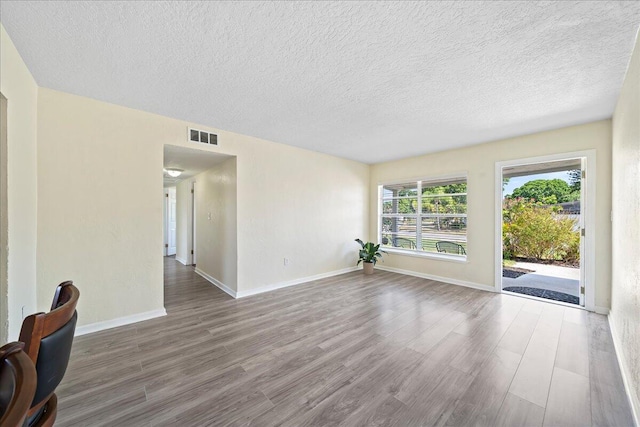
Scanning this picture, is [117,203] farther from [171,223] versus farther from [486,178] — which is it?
[486,178]

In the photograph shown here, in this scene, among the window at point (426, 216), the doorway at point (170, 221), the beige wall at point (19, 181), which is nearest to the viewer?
the beige wall at point (19, 181)

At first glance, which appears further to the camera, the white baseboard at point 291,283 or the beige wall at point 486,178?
the white baseboard at point 291,283

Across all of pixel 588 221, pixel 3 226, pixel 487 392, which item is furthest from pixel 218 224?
pixel 588 221

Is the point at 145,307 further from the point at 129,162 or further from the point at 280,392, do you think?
the point at 280,392

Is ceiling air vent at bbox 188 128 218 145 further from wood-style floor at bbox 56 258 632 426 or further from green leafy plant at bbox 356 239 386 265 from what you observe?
green leafy plant at bbox 356 239 386 265

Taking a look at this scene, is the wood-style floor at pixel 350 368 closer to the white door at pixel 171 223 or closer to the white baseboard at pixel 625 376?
the white baseboard at pixel 625 376

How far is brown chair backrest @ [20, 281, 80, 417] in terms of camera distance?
0.75 meters

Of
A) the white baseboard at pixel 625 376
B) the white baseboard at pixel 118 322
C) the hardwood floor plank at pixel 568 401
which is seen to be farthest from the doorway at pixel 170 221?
the white baseboard at pixel 625 376

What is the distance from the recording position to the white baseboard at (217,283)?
383cm

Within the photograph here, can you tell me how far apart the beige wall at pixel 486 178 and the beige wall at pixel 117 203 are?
282 cm

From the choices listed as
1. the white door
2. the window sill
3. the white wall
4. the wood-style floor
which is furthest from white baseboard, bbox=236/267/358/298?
the white door

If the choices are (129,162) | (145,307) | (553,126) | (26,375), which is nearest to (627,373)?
(553,126)

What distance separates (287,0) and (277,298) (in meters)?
3.40

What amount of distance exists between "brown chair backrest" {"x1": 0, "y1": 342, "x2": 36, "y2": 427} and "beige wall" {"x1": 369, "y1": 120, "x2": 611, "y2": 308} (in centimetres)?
486
